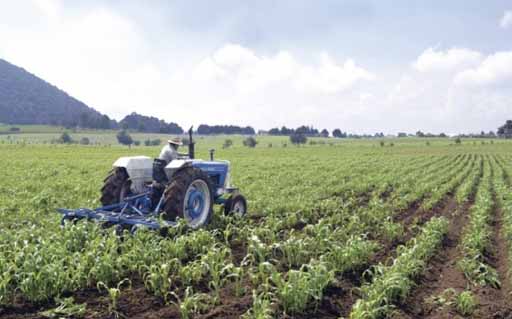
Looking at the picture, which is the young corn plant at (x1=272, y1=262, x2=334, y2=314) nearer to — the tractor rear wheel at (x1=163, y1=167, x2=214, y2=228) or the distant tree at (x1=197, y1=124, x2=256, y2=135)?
the tractor rear wheel at (x1=163, y1=167, x2=214, y2=228)

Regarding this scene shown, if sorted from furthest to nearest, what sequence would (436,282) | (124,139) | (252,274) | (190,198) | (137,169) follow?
1. (124,139)
2. (137,169)
3. (190,198)
4. (436,282)
5. (252,274)

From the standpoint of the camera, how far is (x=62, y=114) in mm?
198250

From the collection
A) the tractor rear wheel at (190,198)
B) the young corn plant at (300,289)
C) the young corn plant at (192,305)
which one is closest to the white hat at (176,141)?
the tractor rear wheel at (190,198)

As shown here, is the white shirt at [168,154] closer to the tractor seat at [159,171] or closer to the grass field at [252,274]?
the tractor seat at [159,171]

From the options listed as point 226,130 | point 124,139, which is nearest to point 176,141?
point 124,139

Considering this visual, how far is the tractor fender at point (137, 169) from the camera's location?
805 cm

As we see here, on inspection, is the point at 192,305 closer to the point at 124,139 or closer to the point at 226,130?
the point at 124,139

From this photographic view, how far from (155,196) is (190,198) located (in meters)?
0.66

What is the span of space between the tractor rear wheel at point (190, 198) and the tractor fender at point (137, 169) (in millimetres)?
1148

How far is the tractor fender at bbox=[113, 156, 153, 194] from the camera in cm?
805

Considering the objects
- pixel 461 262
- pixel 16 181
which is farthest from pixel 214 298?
pixel 16 181

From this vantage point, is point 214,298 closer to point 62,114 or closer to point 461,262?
point 461,262

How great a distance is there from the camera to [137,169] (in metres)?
8.17

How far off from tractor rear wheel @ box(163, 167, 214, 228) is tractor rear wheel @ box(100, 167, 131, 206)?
1.33 meters
